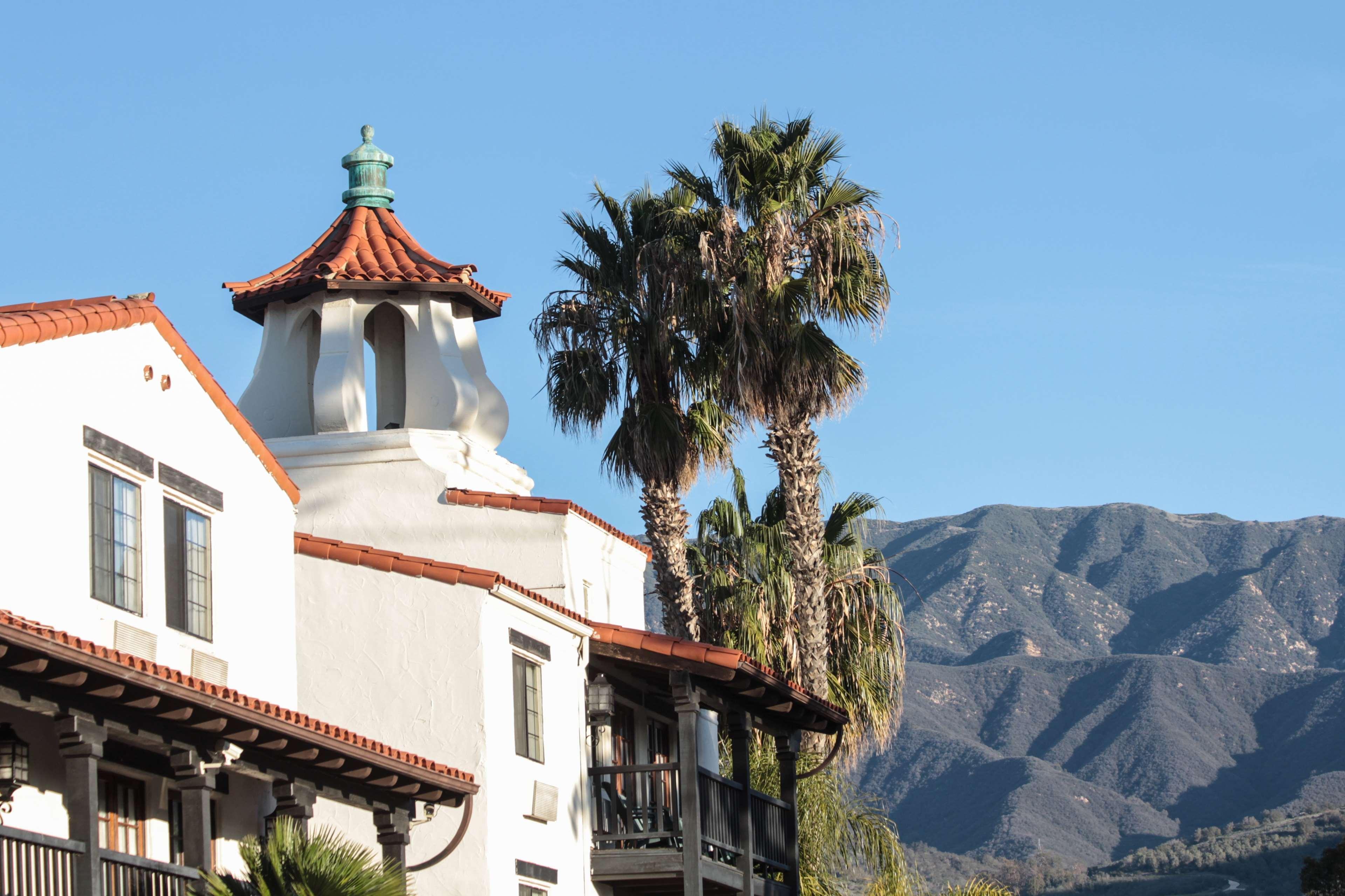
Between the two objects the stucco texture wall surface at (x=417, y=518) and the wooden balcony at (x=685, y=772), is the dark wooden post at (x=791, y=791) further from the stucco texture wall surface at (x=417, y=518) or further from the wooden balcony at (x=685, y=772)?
the stucco texture wall surface at (x=417, y=518)

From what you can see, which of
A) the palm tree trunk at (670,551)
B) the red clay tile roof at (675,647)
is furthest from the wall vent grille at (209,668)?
the palm tree trunk at (670,551)

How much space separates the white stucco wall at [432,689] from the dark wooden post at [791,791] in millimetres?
5108

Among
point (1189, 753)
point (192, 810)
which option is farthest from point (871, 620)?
point (1189, 753)

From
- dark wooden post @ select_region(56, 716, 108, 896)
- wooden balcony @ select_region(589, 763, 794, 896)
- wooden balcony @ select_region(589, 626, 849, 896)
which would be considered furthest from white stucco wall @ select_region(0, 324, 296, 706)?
wooden balcony @ select_region(589, 763, 794, 896)

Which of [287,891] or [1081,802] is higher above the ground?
[1081,802]

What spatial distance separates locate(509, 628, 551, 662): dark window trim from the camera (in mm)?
20219

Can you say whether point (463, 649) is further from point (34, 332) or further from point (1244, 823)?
point (1244, 823)

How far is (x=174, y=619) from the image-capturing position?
1587 centimetres

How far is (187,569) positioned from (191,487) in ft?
2.35

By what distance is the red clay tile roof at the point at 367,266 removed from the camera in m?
24.4

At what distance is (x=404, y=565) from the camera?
1970 cm

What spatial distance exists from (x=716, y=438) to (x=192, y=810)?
1710cm

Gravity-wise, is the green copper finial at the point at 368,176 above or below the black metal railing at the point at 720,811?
above

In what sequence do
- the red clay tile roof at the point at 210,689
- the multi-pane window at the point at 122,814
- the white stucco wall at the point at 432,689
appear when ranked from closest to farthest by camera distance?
1. the red clay tile roof at the point at 210,689
2. the multi-pane window at the point at 122,814
3. the white stucco wall at the point at 432,689
